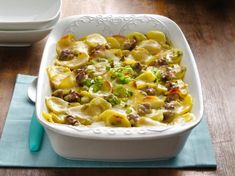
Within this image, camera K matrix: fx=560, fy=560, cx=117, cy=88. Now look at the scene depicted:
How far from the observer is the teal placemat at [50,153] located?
1.26m

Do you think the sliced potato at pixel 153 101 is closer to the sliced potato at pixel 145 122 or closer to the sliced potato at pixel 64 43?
the sliced potato at pixel 145 122

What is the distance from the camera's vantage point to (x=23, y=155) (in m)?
1.29

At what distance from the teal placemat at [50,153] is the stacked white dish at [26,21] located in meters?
0.29

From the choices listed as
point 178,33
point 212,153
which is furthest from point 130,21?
point 212,153

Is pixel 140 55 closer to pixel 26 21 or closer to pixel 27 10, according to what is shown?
pixel 26 21

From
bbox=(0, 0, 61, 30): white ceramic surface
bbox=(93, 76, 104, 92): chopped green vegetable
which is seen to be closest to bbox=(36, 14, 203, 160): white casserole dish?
bbox=(93, 76, 104, 92): chopped green vegetable

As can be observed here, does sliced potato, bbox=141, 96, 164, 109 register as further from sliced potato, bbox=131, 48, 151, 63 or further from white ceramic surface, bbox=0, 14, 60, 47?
white ceramic surface, bbox=0, 14, 60, 47

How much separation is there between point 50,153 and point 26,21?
1.56 feet

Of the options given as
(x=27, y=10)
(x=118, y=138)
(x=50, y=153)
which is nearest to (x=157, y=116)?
(x=118, y=138)

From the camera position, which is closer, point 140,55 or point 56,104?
point 56,104

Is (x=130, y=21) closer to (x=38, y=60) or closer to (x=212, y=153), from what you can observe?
(x=38, y=60)

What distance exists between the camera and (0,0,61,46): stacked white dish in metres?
1.62

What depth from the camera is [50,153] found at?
130cm

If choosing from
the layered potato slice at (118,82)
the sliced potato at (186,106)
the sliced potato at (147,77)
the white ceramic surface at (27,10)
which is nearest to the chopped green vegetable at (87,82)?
the layered potato slice at (118,82)
